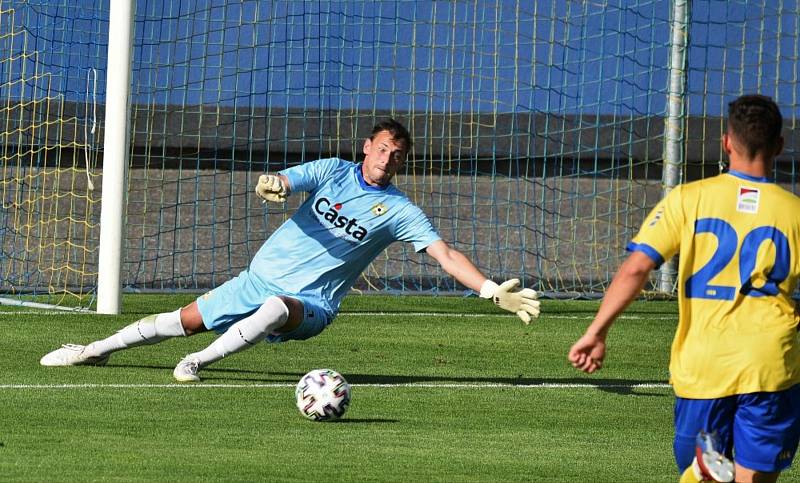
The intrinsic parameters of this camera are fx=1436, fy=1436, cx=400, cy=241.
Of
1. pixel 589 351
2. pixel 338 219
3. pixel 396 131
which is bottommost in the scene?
pixel 589 351

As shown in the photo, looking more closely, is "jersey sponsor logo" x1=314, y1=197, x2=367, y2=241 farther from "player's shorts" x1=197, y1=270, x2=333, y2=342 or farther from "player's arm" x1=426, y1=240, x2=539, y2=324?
"player's arm" x1=426, y1=240, x2=539, y2=324

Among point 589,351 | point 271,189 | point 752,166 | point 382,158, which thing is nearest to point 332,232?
point 382,158

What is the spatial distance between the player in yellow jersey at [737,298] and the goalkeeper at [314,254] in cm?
325

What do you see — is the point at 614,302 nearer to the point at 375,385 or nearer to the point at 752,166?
the point at 752,166

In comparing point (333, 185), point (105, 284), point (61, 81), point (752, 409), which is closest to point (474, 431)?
point (333, 185)

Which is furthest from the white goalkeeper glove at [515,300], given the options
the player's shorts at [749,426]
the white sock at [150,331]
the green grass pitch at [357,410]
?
the player's shorts at [749,426]

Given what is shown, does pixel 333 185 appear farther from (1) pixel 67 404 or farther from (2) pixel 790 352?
(2) pixel 790 352

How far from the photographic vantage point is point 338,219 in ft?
26.8

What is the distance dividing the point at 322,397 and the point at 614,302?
2770mm

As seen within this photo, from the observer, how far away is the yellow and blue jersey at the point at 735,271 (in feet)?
15.4

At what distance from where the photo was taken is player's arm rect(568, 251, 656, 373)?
15.3 feet

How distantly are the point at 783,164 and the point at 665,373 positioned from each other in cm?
1086

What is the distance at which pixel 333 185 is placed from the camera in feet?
27.0

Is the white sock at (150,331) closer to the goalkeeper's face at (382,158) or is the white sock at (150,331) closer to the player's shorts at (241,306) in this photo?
the player's shorts at (241,306)
